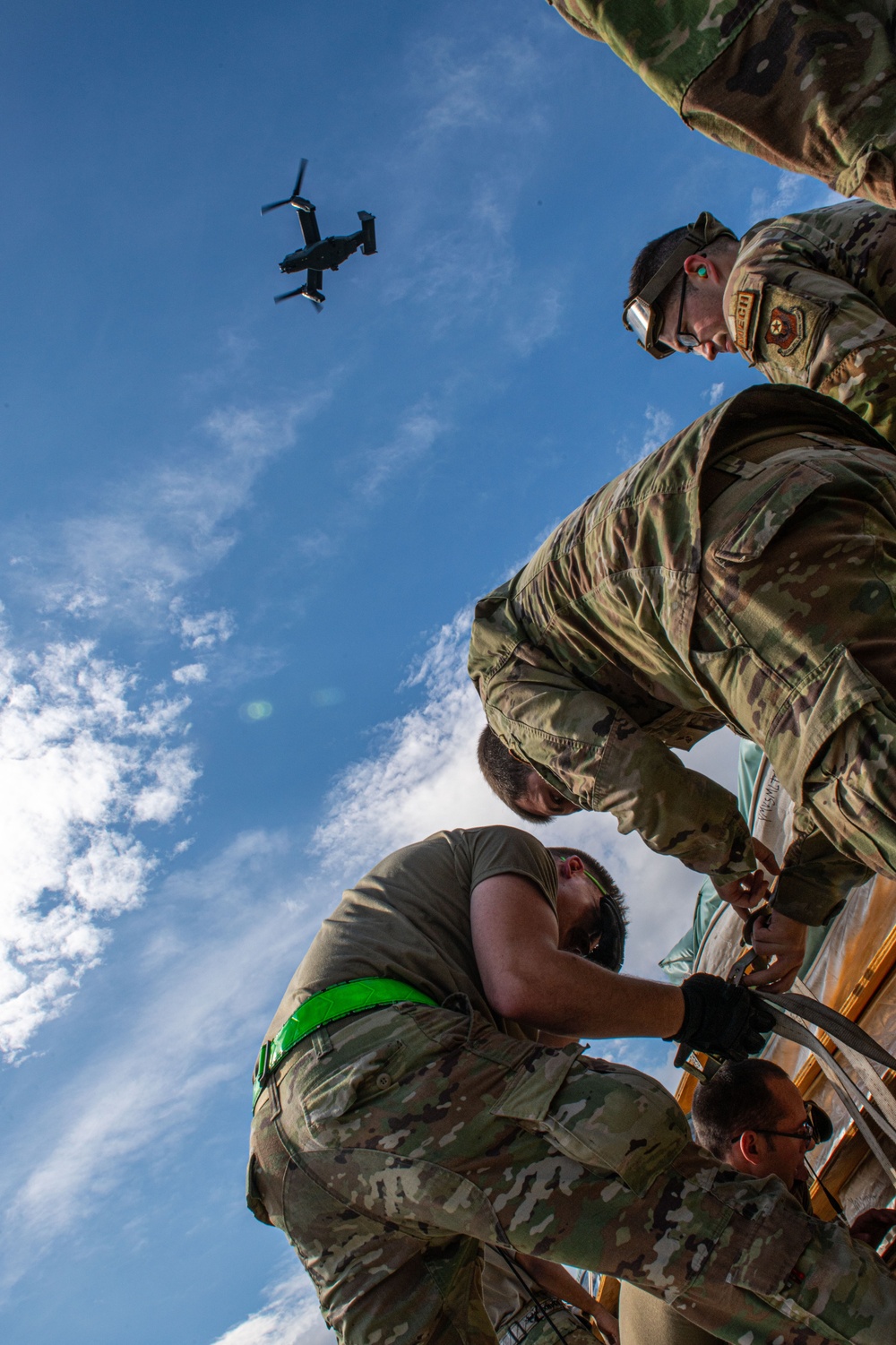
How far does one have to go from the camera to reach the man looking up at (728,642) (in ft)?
6.13

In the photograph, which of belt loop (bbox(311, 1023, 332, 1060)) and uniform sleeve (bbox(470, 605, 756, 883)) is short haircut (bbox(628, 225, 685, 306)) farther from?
belt loop (bbox(311, 1023, 332, 1060))

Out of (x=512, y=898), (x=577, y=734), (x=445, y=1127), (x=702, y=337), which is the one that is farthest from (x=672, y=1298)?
(x=702, y=337)

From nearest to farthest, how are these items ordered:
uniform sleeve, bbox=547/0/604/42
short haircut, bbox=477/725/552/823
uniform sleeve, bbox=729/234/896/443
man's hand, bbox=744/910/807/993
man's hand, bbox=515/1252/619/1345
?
uniform sleeve, bbox=547/0/604/42, uniform sleeve, bbox=729/234/896/443, man's hand, bbox=744/910/807/993, short haircut, bbox=477/725/552/823, man's hand, bbox=515/1252/619/1345

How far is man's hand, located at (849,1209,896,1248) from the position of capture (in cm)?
258

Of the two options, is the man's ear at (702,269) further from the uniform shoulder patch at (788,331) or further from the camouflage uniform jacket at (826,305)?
the uniform shoulder patch at (788,331)

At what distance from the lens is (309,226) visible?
25953 mm

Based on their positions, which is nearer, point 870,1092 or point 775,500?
point 775,500

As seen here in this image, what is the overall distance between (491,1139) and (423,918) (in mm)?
790

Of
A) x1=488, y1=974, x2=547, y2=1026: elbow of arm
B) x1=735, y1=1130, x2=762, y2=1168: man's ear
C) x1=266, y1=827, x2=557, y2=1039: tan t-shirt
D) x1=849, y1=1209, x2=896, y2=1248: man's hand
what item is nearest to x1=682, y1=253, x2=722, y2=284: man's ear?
x1=266, y1=827, x2=557, y2=1039: tan t-shirt

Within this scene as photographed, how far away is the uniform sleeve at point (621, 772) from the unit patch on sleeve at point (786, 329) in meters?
1.28

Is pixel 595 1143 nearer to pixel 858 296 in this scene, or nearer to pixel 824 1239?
pixel 824 1239

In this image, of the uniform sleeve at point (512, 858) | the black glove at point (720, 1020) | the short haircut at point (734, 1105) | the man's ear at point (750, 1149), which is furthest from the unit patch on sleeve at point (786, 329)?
the man's ear at point (750, 1149)

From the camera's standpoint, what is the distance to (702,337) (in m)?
3.81

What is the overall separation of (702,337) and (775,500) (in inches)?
84.7
